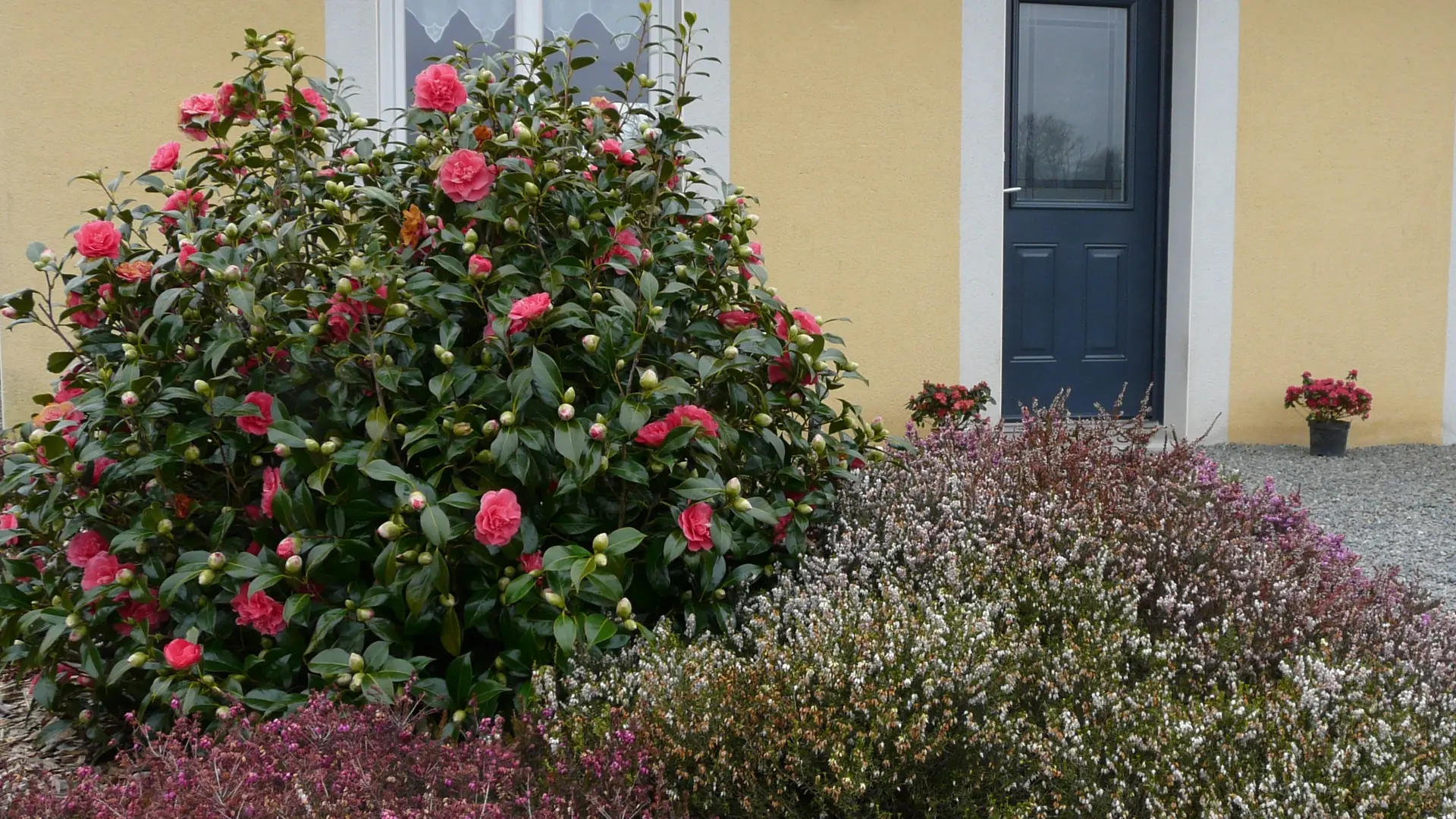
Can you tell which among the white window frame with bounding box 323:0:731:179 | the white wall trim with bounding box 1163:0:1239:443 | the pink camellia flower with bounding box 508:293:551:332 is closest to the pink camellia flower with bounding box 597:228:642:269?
the pink camellia flower with bounding box 508:293:551:332

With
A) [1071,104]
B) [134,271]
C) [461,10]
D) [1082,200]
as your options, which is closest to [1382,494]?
[1082,200]

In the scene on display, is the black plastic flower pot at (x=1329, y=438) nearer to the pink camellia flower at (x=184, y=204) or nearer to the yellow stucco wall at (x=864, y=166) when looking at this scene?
the yellow stucco wall at (x=864, y=166)

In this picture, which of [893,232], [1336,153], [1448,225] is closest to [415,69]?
[893,232]

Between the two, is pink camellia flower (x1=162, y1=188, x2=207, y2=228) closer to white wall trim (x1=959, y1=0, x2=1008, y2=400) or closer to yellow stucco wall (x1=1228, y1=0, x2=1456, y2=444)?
white wall trim (x1=959, y1=0, x2=1008, y2=400)

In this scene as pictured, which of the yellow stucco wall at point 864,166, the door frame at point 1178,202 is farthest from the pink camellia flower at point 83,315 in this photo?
the door frame at point 1178,202

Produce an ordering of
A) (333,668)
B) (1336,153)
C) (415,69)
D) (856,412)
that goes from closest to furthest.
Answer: (333,668) → (856,412) → (415,69) → (1336,153)

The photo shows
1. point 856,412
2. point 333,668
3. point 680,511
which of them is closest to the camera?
point 333,668

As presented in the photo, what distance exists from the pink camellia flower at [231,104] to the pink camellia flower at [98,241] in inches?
13.8

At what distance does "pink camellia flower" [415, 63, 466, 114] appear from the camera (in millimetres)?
2467

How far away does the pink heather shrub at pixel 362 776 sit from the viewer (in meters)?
1.70

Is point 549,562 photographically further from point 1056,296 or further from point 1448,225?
point 1448,225

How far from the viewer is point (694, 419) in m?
2.37

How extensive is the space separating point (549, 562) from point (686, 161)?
1.03 m

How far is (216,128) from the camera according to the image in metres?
2.53
